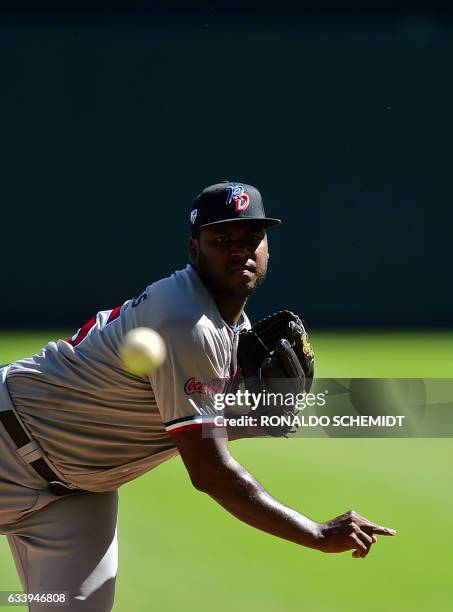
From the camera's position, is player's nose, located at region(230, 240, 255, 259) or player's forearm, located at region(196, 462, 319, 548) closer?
player's forearm, located at region(196, 462, 319, 548)

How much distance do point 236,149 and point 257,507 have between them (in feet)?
44.5

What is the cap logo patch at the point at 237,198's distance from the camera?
3801mm

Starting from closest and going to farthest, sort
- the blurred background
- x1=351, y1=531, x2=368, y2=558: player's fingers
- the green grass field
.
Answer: x1=351, y1=531, x2=368, y2=558: player's fingers < the green grass field < the blurred background

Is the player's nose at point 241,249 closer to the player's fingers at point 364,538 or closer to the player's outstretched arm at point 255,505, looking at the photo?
the player's outstretched arm at point 255,505

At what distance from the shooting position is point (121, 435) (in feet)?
12.6

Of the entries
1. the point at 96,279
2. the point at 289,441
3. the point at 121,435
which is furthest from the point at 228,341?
the point at 96,279

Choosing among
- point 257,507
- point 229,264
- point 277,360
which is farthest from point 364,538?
point 229,264

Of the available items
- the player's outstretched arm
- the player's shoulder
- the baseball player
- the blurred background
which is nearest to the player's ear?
the baseball player

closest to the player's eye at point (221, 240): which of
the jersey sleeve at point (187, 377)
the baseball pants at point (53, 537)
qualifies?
the jersey sleeve at point (187, 377)

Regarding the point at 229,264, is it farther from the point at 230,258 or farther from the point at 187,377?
the point at 187,377

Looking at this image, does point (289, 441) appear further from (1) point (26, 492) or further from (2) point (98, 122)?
(2) point (98, 122)

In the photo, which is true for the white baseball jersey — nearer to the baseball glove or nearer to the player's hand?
the baseball glove

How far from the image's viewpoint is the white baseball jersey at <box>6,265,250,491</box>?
140 inches

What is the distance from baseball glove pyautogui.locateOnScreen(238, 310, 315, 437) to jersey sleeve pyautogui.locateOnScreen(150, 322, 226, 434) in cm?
46
